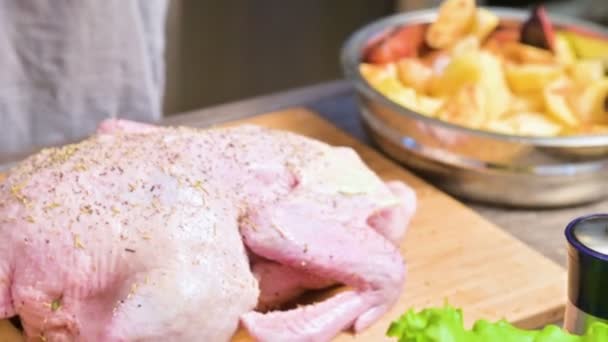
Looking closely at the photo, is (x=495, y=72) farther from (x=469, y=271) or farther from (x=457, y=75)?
(x=469, y=271)

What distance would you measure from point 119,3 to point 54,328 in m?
0.72

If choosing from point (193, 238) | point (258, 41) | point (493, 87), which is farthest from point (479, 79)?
point (258, 41)

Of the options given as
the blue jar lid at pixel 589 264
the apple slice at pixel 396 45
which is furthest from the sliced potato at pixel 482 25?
the blue jar lid at pixel 589 264

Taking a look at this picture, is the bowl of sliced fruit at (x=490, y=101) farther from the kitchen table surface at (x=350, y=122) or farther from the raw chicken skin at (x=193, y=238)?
the raw chicken skin at (x=193, y=238)

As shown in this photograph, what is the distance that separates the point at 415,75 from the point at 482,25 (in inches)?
8.2

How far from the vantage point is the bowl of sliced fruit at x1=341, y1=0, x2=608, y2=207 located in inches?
56.7

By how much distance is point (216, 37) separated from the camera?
9.32ft

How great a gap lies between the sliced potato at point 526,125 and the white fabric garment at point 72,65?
664 mm

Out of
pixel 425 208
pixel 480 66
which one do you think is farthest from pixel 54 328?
pixel 480 66

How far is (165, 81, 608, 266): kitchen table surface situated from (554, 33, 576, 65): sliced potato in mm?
310

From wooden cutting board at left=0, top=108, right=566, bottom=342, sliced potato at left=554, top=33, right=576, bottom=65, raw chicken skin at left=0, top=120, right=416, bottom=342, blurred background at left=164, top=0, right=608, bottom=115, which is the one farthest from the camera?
blurred background at left=164, top=0, right=608, bottom=115

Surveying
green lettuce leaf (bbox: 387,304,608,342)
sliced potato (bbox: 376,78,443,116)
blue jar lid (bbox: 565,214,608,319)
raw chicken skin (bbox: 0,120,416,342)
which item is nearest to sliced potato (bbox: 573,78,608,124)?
sliced potato (bbox: 376,78,443,116)

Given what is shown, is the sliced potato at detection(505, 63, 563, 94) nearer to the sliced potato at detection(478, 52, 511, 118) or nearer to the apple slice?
the sliced potato at detection(478, 52, 511, 118)

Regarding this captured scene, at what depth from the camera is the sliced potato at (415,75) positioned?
1.61 m
